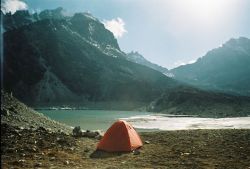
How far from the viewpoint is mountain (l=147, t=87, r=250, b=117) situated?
120 metres

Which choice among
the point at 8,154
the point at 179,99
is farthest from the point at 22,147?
the point at 179,99

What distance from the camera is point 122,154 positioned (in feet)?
69.4

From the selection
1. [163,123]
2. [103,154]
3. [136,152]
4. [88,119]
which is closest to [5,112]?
[103,154]

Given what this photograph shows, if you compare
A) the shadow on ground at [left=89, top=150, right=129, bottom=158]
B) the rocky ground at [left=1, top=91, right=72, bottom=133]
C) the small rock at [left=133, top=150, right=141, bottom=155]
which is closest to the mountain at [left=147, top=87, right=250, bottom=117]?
the rocky ground at [left=1, top=91, right=72, bottom=133]

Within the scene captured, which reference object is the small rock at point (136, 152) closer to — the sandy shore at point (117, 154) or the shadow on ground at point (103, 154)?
the sandy shore at point (117, 154)

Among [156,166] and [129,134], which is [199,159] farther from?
[129,134]

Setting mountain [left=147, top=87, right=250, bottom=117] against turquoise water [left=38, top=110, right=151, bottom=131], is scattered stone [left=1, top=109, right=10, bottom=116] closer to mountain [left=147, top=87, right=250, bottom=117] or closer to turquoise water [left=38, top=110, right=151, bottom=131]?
turquoise water [left=38, top=110, right=151, bottom=131]

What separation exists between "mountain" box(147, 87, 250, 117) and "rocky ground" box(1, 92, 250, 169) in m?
87.6

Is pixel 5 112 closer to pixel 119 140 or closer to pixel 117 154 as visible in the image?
pixel 119 140

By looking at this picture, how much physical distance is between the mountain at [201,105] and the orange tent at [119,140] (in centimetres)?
9041

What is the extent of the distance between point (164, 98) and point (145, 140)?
5879 inches

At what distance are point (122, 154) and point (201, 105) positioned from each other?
389ft

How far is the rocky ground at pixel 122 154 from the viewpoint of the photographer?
57.6 feet

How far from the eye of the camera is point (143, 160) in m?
19.0
